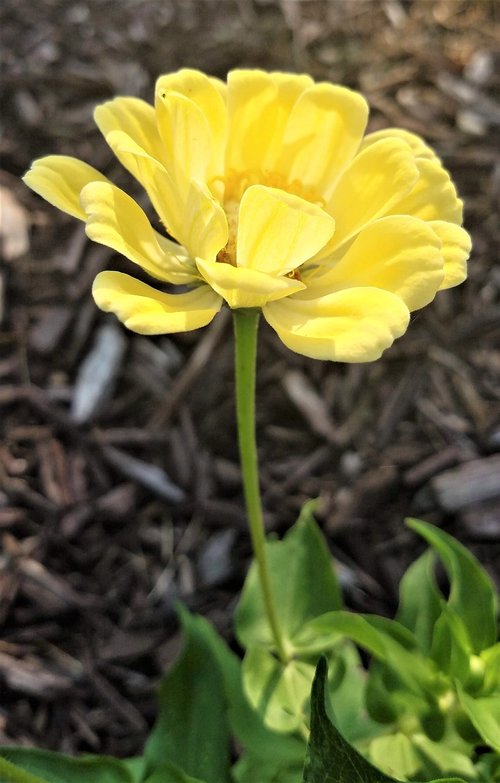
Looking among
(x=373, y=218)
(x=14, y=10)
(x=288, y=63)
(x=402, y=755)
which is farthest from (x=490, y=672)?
(x=14, y=10)

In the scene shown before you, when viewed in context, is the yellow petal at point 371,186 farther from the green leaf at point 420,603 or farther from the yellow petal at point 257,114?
the green leaf at point 420,603

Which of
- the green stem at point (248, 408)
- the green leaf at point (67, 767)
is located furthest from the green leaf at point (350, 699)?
the green leaf at point (67, 767)

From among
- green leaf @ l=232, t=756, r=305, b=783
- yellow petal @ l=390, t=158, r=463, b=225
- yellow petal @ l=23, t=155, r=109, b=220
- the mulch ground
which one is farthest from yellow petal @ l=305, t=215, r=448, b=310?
the mulch ground

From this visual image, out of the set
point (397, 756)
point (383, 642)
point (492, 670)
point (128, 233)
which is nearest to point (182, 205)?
point (128, 233)

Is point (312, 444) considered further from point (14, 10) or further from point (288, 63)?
point (14, 10)

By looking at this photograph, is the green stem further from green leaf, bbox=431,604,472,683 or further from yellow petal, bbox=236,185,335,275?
green leaf, bbox=431,604,472,683

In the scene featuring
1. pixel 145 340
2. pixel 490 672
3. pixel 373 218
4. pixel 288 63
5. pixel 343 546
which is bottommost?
pixel 343 546
